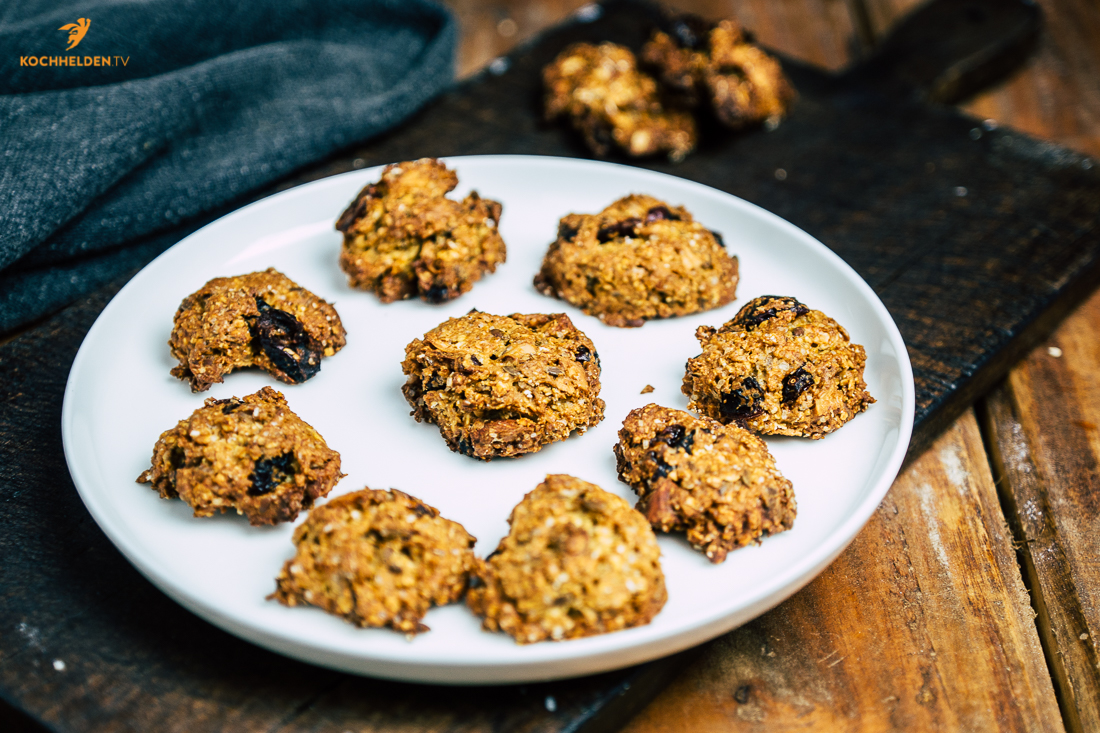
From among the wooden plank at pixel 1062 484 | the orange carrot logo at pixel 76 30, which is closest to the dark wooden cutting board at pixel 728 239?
the wooden plank at pixel 1062 484

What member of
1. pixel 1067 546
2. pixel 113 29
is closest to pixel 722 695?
pixel 1067 546

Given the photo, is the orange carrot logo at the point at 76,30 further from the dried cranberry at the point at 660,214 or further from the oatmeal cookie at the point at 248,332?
the dried cranberry at the point at 660,214

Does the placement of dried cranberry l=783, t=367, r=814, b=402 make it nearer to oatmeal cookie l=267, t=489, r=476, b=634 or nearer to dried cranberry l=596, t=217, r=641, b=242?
dried cranberry l=596, t=217, r=641, b=242

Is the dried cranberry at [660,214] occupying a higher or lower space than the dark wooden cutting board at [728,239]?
higher

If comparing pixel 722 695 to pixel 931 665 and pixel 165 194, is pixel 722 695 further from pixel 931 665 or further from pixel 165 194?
Answer: pixel 165 194

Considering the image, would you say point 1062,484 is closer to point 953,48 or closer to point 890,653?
point 890,653
